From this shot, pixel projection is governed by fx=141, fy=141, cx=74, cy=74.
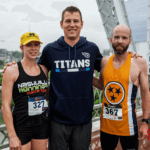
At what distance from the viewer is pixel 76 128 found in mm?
1705

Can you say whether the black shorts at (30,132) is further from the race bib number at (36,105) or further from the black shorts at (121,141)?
the black shorts at (121,141)

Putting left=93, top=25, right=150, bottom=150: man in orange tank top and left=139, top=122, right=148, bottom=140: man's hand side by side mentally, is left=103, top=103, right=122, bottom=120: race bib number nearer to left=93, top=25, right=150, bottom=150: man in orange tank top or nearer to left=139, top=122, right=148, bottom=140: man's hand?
left=93, top=25, right=150, bottom=150: man in orange tank top

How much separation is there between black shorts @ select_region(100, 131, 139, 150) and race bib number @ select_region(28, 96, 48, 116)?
0.91 m

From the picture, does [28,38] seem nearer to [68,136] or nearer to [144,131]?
[68,136]

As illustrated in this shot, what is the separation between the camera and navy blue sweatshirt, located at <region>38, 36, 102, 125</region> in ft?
5.47

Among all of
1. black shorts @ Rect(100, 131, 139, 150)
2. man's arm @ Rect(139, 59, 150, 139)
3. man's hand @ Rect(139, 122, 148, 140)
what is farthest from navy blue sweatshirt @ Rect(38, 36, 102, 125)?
man's hand @ Rect(139, 122, 148, 140)

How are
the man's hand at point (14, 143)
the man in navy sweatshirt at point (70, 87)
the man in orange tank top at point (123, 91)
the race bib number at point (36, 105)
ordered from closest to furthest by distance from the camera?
the man's hand at point (14, 143), the race bib number at point (36, 105), the man in navy sweatshirt at point (70, 87), the man in orange tank top at point (123, 91)

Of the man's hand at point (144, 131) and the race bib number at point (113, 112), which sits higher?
the race bib number at point (113, 112)

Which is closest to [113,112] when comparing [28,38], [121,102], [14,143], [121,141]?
[121,102]

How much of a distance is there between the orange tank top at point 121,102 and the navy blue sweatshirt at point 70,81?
0.93ft

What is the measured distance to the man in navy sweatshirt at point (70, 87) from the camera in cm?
166

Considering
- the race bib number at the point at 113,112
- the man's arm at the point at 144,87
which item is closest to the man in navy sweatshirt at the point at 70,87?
the race bib number at the point at 113,112

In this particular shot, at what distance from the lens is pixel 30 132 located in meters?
1.55

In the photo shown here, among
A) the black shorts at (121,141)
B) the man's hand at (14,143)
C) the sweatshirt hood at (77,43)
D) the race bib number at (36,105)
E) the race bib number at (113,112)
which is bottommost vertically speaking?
the black shorts at (121,141)
